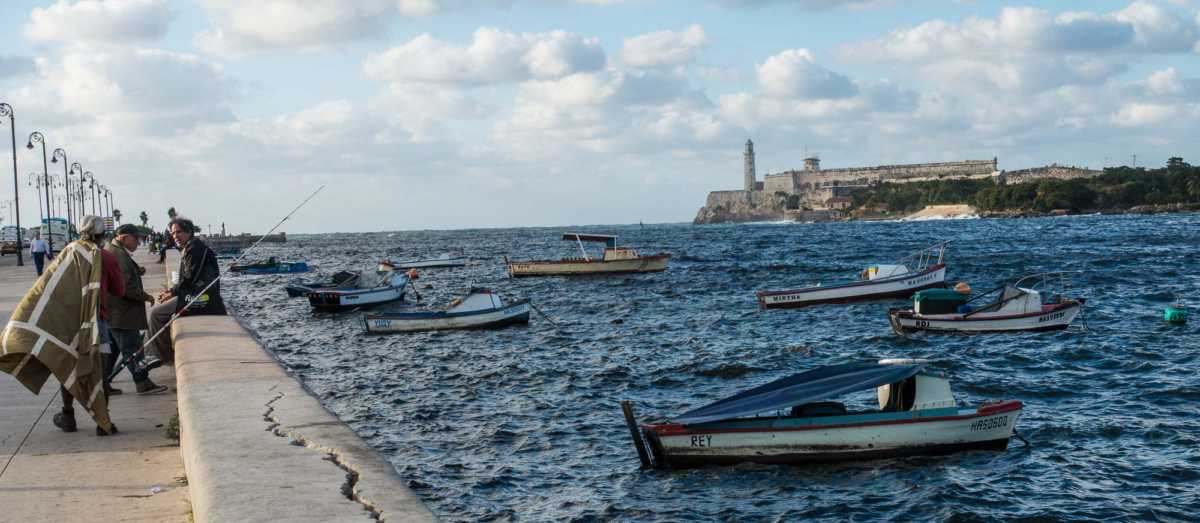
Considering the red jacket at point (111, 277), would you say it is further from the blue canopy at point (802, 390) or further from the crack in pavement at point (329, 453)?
the blue canopy at point (802, 390)

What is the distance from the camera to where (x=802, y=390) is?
1422cm

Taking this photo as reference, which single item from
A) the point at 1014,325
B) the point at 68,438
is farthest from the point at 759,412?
the point at 1014,325

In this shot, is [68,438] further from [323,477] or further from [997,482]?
[997,482]

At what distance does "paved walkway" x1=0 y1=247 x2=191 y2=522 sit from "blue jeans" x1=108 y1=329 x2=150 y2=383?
256 millimetres

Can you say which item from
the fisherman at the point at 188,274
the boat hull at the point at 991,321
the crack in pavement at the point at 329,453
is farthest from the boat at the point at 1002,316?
the crack in pavement at the point at 329,453

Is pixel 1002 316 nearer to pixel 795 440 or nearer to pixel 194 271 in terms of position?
pixel 795 440

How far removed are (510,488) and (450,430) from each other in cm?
384

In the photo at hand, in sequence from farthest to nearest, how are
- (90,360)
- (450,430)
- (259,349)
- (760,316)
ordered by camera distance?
(760,316)
(450,430)
(259,349)
(90,360)

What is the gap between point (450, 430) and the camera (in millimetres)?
17141

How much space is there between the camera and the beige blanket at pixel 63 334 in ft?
27.5

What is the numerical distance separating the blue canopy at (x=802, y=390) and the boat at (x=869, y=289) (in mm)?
24752

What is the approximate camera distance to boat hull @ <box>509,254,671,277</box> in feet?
209

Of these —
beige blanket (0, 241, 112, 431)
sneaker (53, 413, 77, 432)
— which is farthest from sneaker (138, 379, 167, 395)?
beige blanket (0, 241, 112, 431)

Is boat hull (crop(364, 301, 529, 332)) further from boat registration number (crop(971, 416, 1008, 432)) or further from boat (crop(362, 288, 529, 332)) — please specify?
boat registration number (crop(971, 416, 1008, 432))
